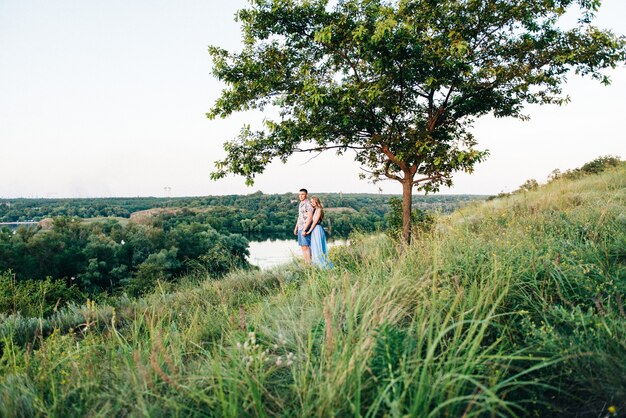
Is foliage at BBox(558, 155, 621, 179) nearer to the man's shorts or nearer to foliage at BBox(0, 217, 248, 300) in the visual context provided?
the man's shorts

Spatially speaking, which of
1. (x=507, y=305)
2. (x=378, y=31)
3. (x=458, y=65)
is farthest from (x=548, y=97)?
(x=507, y=305)

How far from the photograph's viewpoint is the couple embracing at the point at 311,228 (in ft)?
32.6

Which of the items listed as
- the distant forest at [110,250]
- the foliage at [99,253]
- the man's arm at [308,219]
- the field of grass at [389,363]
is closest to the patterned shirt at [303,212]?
the man's arm at [308,219]

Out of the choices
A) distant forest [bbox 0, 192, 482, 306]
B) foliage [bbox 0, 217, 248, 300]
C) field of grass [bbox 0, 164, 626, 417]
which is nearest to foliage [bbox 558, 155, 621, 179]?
distant forest [bbox 0, 192, 482, 306]

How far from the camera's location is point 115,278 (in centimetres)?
3531

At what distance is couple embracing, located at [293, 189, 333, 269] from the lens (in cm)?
992

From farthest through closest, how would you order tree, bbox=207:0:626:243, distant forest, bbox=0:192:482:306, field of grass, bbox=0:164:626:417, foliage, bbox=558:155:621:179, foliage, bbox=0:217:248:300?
foliage, bbox=0:217:248:300 < distant forest, bbox=0:192:482:306 < foliage, bbox=558:155:621:179 < tree, bbox=207:0:626:243 < field of grass, bbox=0:164:626:417

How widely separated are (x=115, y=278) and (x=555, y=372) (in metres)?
38.7

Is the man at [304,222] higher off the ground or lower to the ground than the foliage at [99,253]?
higher

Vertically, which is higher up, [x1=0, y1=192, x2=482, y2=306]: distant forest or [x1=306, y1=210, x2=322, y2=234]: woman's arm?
[x1=306, y1=210, x2=322, y2=234]: woman's arm

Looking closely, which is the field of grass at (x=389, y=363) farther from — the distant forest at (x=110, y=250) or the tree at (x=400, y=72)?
the distant forest at (x=110, y=250)

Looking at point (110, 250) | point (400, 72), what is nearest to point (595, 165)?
point (400, 72)

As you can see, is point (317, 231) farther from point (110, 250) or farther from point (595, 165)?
point (110, 250)

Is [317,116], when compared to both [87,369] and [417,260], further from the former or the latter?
[87,369]
